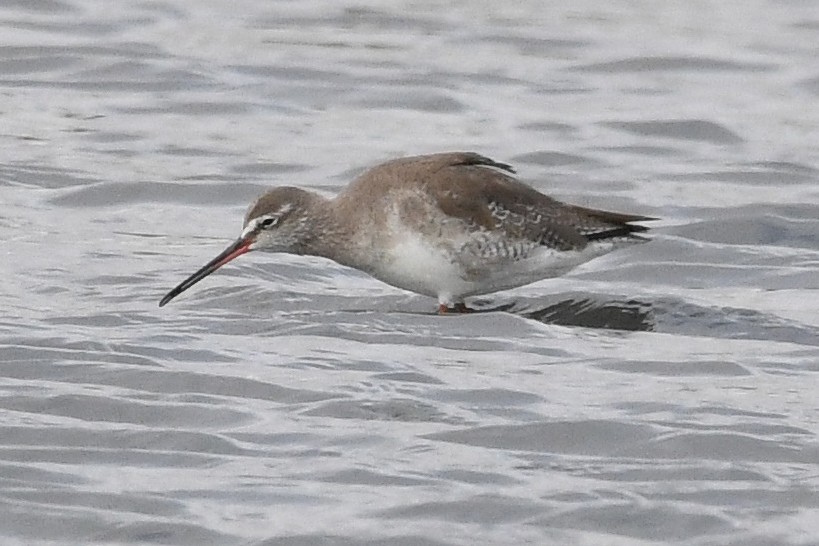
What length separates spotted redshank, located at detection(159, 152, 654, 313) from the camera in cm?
1092

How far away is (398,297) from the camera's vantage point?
38.4 feet

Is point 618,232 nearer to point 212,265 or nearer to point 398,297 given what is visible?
point 398,297

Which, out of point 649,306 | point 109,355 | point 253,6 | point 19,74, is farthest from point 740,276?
point 253,6

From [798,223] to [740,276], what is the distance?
55.4 inches

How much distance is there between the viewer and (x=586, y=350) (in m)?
10.2

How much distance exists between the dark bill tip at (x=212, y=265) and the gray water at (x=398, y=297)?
105 millimetres

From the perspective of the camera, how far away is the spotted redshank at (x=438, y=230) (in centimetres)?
1092

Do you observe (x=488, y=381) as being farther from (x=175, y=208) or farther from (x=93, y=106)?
(x=93, y=106)

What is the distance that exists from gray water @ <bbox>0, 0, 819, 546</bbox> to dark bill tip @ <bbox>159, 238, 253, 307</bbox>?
0.10 metres

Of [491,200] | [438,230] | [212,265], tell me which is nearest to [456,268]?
[438,230]

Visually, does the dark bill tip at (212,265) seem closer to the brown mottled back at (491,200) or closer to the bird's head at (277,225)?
the bird's head at (277,225)

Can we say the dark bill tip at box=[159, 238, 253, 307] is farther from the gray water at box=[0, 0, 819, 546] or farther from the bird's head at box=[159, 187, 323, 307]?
the gray water at box=[0, 0, 819, 546]

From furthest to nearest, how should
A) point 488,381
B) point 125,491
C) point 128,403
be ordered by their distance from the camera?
point 488,381 → point 128,403 → point 125,491

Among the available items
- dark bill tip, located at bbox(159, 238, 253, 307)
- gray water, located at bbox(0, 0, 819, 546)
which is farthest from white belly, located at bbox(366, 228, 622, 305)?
dark bill tip, located at bbox(159, 238, 253, 307)
